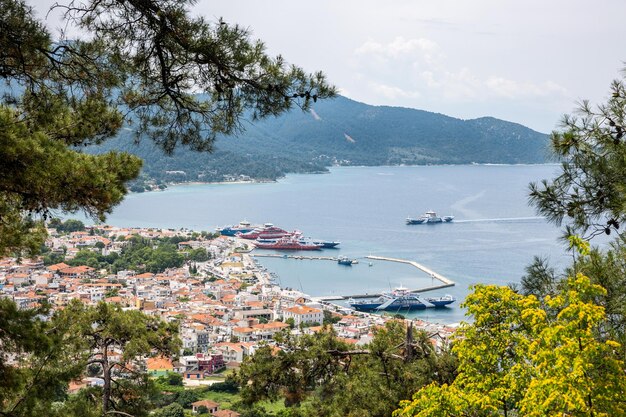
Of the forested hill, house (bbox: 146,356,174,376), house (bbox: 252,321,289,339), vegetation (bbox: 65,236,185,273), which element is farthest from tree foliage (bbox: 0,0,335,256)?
the forested hill

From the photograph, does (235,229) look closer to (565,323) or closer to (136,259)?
(136,259)

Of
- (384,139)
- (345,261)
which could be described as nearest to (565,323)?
(345,261)

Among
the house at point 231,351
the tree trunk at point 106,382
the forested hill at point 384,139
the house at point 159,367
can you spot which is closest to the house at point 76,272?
the house at point 231,351

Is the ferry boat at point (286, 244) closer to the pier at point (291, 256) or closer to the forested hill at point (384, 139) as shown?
the pier at point (291, 256)

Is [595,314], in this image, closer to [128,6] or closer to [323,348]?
[128,6]

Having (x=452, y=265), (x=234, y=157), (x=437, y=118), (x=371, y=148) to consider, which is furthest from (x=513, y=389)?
(x=437, y=118)

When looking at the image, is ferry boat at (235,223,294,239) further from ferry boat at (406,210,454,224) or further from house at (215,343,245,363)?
house at (215,343,245,363)
